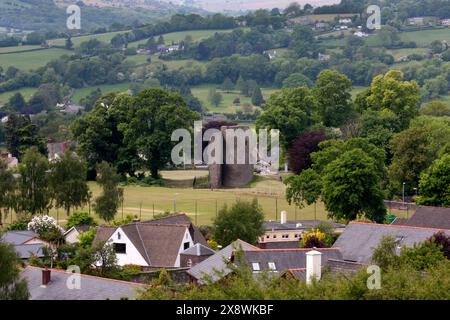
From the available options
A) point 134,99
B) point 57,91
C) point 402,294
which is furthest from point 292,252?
point 57,91

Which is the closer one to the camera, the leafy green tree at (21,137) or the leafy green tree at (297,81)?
the leafy green tree at (21,137)

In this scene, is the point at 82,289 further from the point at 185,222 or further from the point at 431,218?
the point at 431,218

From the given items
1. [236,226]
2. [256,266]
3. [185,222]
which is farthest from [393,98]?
[256,266]

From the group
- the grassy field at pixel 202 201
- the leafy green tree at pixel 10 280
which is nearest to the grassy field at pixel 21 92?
the grassy field at pixel 202 201

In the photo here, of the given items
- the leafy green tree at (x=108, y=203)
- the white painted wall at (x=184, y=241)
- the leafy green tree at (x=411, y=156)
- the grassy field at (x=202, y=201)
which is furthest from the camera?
the leafy green tree at (x=411, y=156)

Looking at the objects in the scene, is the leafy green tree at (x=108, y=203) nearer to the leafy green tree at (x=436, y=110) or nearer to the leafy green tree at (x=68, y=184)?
the leafy green tree at (x=68, y=184)

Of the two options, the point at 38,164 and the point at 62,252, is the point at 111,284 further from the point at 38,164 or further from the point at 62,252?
the point at 38,164
